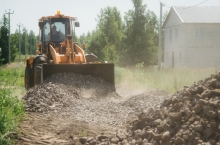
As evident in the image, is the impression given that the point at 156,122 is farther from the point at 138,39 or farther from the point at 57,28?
the point at 138,39

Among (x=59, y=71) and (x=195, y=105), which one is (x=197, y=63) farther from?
(x=195, y=105)

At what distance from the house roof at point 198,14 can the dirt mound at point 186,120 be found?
961 inches

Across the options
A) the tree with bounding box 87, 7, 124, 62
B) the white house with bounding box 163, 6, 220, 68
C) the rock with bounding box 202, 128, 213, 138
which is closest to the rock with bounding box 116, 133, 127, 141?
the rock with bounding box 202, 128, 213, 138

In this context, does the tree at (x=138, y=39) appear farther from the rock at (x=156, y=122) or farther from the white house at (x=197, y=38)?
the rock at (x=156, y=122)

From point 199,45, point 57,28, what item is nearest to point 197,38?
point 199,45

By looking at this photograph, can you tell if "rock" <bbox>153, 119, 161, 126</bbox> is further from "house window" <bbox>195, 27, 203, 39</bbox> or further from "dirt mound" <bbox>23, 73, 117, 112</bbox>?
"house window" <bbox>195, 27, 203, 39</bbox>

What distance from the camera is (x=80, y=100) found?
10.4 meters

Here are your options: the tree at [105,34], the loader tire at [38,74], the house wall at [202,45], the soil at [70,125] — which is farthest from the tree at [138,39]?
the soil at [70,125]

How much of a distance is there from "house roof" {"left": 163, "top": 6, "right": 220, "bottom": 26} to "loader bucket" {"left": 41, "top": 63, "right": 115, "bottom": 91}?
19.5 m

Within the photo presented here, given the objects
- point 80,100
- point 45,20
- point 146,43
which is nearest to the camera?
point 80,100

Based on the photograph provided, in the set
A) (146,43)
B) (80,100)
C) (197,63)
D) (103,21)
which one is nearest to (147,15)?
(146,43)

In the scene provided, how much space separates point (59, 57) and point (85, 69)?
1.18 m

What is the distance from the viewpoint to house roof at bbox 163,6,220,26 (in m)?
30.4

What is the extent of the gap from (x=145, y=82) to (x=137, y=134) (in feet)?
36.6
